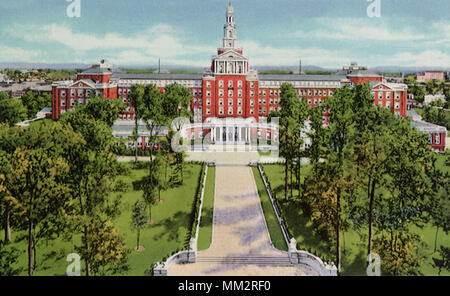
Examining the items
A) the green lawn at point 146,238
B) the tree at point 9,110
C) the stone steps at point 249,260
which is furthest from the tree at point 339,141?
the tree at point 9,110

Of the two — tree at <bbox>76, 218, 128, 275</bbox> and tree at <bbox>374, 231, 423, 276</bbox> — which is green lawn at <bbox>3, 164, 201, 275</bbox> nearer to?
tree at <bbox>76, 218, 128, 275</bbox>

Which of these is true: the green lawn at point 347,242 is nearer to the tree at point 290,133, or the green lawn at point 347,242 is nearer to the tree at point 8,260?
the tree at point 290,133

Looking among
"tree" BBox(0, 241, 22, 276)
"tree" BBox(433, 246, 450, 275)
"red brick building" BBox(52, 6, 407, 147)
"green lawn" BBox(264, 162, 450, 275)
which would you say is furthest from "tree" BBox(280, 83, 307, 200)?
"red brick building" BBox(52, 6, 407, 147)

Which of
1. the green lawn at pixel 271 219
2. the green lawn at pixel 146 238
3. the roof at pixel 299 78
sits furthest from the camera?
the roof at pixel 299 78

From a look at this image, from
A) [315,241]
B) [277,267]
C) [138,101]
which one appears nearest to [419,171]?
[315,241]

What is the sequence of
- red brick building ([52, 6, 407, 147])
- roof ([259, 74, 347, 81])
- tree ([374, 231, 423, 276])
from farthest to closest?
roof ([259, 74, 347, 81]) < red brick building ([52, 6, 407, 147]) < tree ([374, 231, 423, 276])

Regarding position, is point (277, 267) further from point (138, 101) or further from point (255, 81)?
point (255, 81)
